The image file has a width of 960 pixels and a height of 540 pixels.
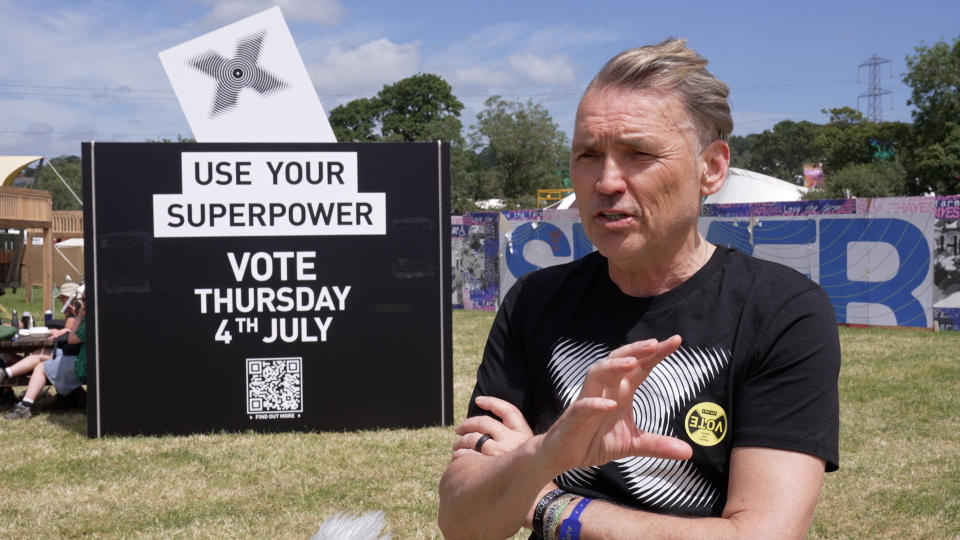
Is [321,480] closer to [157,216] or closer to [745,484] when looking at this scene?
[157,216]

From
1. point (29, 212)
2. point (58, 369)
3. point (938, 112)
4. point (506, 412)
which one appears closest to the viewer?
point (506, 412)

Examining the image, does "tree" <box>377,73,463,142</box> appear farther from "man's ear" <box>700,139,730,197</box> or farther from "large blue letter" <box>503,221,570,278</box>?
"man's ear" <box>700,139,730,197</box>

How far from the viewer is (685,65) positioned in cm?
182

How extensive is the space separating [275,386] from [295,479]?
1.44 meters

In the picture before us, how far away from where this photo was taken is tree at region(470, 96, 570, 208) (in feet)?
208

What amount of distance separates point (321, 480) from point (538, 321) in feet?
16.6

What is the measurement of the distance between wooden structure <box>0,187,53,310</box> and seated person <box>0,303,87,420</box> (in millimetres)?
9495

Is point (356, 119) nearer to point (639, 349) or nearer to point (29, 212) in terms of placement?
point (29, 212)

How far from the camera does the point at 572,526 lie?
Result: 179cm

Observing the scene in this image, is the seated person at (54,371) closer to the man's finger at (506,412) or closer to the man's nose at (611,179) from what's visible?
the man's finger at (506,412)

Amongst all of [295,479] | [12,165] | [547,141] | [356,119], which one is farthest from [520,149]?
[295,479]

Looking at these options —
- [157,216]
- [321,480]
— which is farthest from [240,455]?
[157,216]

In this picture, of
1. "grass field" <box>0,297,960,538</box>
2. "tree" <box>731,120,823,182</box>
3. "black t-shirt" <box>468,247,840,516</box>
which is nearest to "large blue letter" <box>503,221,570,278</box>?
"grass field" <box>0,297,960,538</box>

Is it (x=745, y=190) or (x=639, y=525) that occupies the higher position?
(x=745, y=190)
